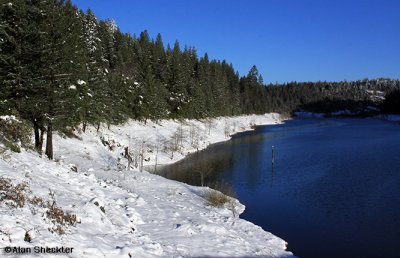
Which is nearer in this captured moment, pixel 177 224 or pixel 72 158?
pixel 177 224

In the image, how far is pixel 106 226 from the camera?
1377cm

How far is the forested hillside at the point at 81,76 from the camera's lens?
25359 mm

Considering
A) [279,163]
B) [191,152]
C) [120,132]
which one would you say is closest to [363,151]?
[279,163]

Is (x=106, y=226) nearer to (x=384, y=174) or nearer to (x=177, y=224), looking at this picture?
(x=177, y=224)

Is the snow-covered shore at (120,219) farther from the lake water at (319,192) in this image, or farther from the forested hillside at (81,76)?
the forested hillside at (81,76)

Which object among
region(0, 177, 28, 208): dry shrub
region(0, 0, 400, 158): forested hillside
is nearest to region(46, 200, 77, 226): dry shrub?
region(0, 177, 28, 208): dry shrub

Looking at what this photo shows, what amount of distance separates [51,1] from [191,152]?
37629 mm

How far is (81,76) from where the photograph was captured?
121 feet

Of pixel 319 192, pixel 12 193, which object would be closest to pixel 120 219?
pixel 12 193

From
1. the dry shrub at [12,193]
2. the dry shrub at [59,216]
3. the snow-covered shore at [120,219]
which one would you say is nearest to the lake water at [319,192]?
the snow-covered shore at [120,219]

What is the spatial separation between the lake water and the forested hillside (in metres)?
14.3

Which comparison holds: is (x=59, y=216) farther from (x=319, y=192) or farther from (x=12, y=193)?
(x=319, y=192)

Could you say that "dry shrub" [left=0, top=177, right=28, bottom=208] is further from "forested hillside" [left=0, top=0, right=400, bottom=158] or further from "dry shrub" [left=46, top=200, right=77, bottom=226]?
"forested hillside" [left=0, top=0, right=400, bottom=158]

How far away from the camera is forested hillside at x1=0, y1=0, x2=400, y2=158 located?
83.2ft
